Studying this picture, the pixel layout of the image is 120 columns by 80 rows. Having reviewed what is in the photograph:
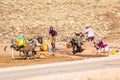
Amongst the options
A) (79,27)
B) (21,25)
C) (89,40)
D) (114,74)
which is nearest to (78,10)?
(79,27)

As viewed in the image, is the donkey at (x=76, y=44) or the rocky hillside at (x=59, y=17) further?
the rocky hillside at (x=59, y=17)

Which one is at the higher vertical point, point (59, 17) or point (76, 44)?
point (59, 17)

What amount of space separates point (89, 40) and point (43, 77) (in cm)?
1885

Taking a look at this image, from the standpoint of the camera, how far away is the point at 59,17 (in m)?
54.0

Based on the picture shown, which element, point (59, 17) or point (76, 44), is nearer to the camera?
point (76, 44)

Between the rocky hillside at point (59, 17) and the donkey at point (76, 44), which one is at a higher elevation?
the rocky hillside at point (59, 17)

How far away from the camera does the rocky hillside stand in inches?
1927

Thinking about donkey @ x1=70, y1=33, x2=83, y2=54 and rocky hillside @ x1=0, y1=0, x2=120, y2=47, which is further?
rocky hillside @ x1=0, y1=0, x2=120, y2=47

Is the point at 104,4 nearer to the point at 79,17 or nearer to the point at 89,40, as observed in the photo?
the point at 79,17

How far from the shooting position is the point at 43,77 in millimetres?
17734

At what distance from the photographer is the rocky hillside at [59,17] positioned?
4894cm

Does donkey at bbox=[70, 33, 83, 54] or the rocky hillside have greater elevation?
the rocky hillside

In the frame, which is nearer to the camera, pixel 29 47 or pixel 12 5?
pixel 29 47

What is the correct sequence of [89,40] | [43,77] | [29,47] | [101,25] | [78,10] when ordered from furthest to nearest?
[78,10], [101,25], [89,40], [29,47], [43,77]
